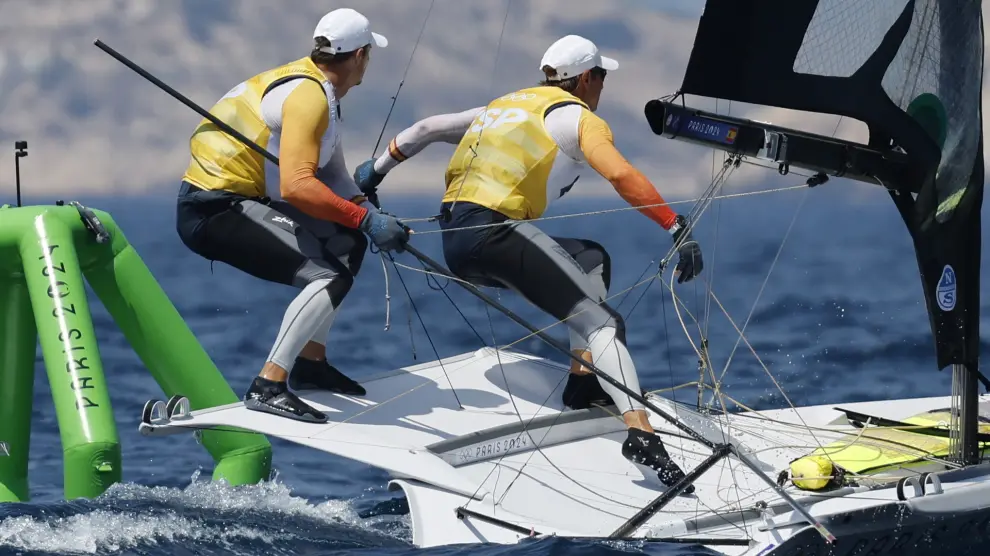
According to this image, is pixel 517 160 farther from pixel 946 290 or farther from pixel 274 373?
pixel 946 290

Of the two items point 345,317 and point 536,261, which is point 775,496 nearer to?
point 536,261

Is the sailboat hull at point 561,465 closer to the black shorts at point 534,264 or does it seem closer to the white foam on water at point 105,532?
the white foam on water at point 105,532

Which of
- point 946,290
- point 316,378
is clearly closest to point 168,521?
point 316,378

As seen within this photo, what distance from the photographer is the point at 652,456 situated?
190 inches

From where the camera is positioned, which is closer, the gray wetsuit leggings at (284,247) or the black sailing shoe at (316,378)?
the gray wetsuit leggings at (284,247)

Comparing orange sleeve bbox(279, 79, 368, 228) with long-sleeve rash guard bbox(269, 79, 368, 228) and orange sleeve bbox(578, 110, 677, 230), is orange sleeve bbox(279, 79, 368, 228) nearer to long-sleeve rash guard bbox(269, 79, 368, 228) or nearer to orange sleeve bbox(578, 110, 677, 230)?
long-sleeve rash guard bbox(269, 79, 368, 228)

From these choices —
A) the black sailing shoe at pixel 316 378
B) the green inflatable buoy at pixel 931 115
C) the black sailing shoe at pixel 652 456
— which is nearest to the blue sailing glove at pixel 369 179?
the black sailing shoe at pixel 316 378

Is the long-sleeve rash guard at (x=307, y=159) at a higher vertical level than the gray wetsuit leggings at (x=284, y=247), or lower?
higher

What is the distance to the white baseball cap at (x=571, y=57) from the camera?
17.0 feet

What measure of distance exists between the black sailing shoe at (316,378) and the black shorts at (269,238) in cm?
40

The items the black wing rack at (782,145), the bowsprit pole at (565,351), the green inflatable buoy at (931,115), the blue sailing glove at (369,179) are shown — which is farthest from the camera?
the blue sailing glove at (369,179)

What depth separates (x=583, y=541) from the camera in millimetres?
4266

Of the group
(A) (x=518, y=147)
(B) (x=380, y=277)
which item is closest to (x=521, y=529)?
(A) (x=518, y=147)

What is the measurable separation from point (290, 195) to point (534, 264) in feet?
2.73
